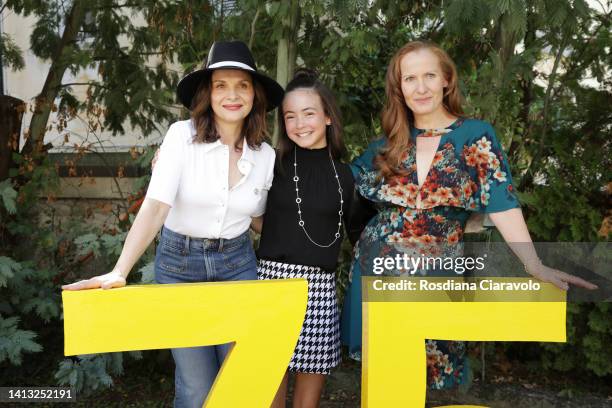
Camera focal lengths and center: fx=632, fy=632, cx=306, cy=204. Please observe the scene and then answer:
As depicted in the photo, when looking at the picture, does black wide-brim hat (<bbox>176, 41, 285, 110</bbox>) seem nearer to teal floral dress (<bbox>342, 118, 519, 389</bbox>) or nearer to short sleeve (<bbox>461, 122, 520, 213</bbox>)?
teal floral dress (<bbox>342, 118, 519, 389</bbox>)

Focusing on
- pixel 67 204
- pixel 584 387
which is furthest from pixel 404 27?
pixel 67 204

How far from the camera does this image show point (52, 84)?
4.88m

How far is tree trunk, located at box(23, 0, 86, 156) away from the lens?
4.72 metres

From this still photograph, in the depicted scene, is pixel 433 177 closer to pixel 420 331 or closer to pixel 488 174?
pixel 488 174

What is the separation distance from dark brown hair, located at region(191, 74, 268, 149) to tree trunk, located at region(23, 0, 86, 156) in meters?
2.47

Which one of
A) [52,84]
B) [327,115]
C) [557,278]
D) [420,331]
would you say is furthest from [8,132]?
[557,278]

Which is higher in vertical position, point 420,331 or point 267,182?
point 267,182

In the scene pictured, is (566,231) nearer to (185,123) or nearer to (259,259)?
(259,259)

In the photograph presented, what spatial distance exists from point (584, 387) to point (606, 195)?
4.33 ft

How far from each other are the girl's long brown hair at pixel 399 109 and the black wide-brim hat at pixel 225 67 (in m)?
0.47

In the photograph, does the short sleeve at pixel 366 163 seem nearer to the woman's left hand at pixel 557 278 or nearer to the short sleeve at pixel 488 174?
the short sleeve at pixel 488 174

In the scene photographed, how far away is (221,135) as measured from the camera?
2547 mm

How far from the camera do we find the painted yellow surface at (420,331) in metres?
2.23

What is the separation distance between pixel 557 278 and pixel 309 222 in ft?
3.27
